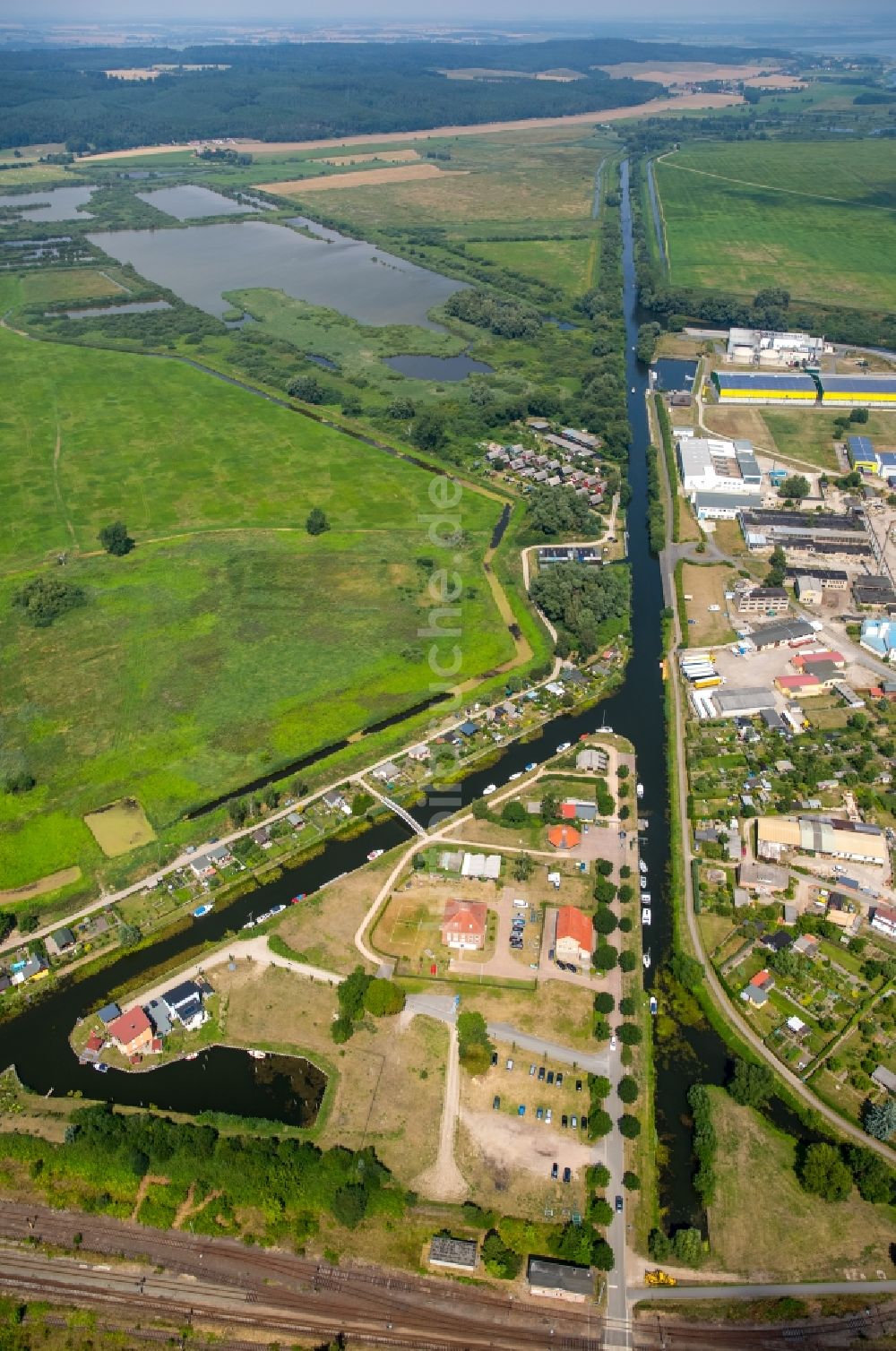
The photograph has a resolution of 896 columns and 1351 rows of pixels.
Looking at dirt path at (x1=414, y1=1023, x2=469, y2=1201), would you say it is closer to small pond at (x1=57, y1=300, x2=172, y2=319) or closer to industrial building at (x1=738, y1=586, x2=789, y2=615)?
industrial building at (x1=738, y1=586, x2=789, y2=615)

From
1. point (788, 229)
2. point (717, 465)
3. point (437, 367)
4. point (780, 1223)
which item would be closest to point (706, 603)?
point (717, 465)

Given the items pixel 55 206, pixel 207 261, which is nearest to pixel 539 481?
pixel 207 261

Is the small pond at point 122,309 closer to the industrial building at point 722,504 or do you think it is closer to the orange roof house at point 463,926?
the industrial building at point 722,504

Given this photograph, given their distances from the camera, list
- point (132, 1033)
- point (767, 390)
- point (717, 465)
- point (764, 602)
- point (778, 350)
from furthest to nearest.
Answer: point (778, 350) → point (767, 390) → point (717, 465) → point (764, 602) → point (132, 1033)

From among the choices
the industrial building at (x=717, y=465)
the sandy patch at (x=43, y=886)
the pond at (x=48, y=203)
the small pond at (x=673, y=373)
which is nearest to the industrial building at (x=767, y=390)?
the small pond at (x=673, y=373)

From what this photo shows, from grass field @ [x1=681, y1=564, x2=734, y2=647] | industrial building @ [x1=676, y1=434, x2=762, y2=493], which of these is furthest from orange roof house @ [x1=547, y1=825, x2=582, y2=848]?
industrial building @ [x1=676, y1=434, x2=762, y2=493]

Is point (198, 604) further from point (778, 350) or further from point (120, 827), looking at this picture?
point (778, 350)
